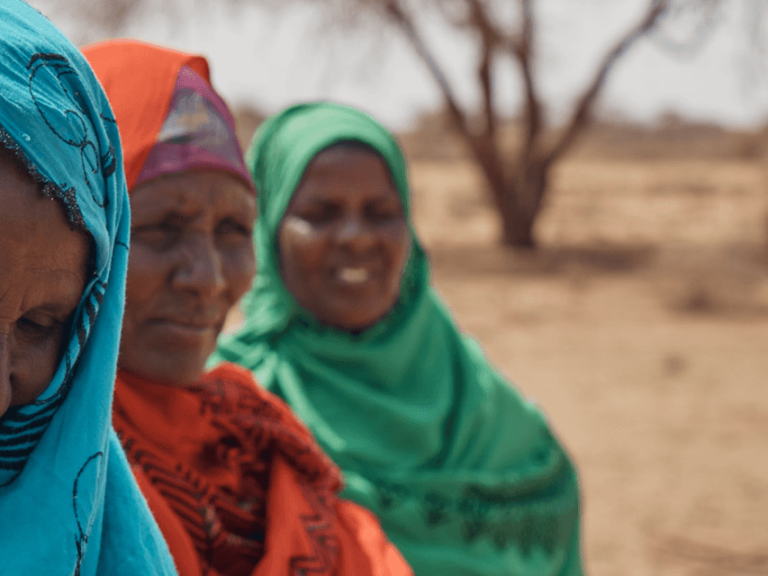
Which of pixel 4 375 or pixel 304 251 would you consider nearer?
pixel 4 375

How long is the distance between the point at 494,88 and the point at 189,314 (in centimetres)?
1214

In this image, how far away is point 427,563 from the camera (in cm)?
237

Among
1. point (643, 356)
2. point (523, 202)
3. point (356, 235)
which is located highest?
point (356, 235)

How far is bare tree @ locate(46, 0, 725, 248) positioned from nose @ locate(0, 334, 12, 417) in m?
12.0

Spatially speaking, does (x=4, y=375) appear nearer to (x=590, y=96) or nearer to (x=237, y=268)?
(x=237, y=268)

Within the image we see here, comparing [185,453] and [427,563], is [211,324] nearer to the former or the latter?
[185,453]

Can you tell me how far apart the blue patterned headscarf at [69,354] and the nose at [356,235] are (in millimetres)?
1379

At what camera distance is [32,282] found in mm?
855

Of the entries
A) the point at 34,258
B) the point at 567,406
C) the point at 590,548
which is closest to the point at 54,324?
the point at 34,258

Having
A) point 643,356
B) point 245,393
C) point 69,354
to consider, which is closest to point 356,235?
point 245,393

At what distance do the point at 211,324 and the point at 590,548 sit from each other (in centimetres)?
352

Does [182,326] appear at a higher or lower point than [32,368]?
lower

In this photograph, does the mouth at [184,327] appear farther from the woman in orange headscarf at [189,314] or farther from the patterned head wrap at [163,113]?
the patterned head wrap at [163,113]

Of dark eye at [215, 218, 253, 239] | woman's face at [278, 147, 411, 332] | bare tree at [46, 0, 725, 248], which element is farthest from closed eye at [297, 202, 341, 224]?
bare tree at [46, 0, 725, 248]
